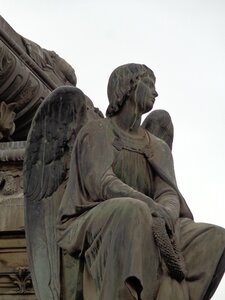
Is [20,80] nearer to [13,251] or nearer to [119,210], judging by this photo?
[13,251]

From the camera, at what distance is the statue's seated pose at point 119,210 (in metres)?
6.09


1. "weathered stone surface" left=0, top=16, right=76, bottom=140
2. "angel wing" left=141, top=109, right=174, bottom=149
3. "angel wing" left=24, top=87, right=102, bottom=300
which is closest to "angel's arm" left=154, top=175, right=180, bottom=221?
"angel wing" left=24, top=87, right=102, bottom=300

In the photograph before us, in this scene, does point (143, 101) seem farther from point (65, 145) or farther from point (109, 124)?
point (65, 145)

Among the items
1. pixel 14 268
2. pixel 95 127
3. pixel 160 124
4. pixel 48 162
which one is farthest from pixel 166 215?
pixel 14 268

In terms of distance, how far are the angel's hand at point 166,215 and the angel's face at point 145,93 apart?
0.83 metres

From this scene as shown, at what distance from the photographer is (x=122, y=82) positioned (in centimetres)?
686

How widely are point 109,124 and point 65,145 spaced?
485 millimetres

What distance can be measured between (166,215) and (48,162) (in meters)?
→ 1.23

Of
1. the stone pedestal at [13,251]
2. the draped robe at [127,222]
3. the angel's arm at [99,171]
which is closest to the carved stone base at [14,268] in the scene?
the stone pedestal at [13,251]

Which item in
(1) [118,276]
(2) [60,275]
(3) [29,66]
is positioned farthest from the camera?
(3) [29,66]

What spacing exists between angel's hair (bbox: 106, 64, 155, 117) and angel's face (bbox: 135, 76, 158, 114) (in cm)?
3

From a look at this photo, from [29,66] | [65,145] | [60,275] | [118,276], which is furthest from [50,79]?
[118,276]

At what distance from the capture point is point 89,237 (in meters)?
6.35

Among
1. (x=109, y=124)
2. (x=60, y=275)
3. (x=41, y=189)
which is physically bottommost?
(x=60, y=275)
